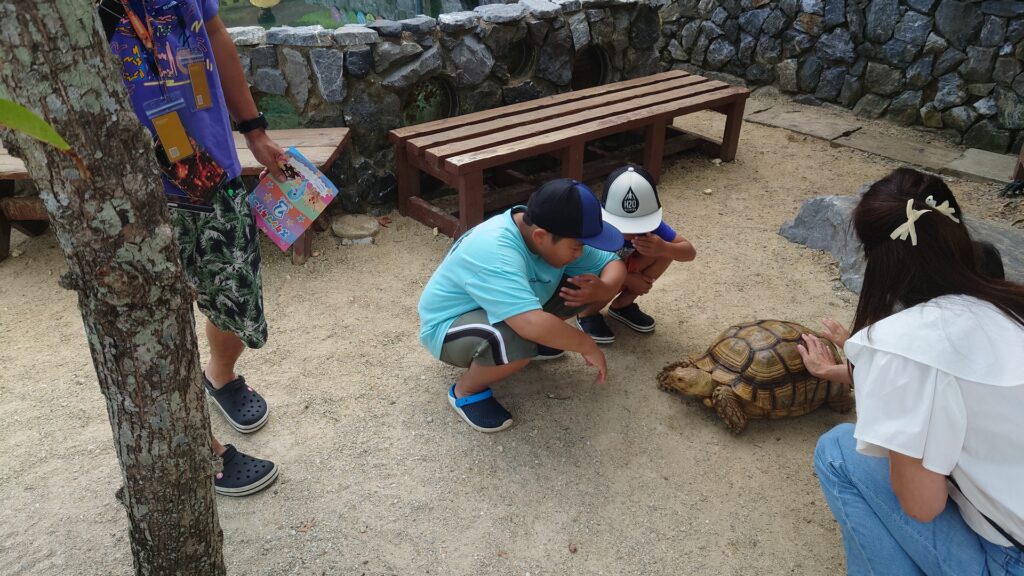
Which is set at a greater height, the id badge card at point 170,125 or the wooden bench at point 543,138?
the id badge card at point 170,125

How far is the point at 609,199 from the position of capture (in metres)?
2.88

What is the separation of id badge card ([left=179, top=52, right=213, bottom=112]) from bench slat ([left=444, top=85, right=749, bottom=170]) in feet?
5.80

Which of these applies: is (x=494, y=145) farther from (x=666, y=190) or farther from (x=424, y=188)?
(x=666, y=190)

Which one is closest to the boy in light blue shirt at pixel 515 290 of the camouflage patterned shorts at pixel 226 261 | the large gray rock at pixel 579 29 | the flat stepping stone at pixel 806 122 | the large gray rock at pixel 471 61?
the camouflage patterned shorts at pixel 226 261

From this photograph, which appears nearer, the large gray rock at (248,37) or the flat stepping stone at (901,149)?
the large gray rock at (248,37)

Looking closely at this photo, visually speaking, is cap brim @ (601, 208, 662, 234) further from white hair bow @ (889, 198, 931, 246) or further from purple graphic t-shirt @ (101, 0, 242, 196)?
purple graphic t-shirt @ (101, 0, 242, 196)

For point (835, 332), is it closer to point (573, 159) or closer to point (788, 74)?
point (573, 159)

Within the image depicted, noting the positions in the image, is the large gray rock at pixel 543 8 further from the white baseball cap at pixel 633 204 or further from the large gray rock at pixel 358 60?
the white baseball cap at pixel 633 204

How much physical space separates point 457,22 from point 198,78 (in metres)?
2.48

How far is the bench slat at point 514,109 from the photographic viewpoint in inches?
162

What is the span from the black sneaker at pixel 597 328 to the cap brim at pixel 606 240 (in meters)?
0.73

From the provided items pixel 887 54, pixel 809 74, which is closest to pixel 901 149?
pixel 887 54

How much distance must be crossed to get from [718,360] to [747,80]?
15.9ft

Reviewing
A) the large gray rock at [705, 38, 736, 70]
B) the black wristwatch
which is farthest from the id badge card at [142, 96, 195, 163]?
the large gray rock at [705, 38, 736, 70]
